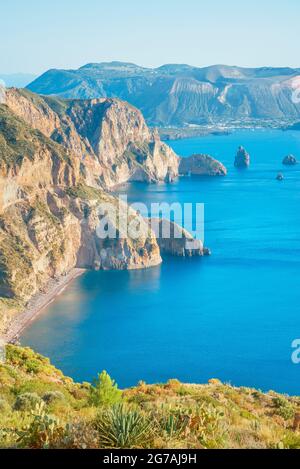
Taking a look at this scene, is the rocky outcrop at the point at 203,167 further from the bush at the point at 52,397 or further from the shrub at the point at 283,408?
the bush at the point at 52,397

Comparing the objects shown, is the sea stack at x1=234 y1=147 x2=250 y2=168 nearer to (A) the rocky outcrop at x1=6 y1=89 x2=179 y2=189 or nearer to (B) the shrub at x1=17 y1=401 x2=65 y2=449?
(A) the rocky outcrop at x1=6 y1=89 x2=179 y2=189

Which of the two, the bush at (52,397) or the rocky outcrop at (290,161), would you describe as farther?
the rocky outcrop at (290,161)

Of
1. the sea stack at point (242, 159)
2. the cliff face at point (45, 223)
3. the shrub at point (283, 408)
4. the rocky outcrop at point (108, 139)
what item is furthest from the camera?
the sea stack at point (242, 159)

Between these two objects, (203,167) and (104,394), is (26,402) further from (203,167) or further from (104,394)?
(203,167)

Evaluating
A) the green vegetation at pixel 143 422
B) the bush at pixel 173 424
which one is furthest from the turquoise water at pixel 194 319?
the bush at pixel 173 424

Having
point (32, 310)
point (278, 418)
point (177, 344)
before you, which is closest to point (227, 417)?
point (278, 418)

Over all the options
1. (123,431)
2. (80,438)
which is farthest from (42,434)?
(123,431)

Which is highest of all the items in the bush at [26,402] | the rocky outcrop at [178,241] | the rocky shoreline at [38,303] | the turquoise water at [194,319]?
the bush at [26,402]
